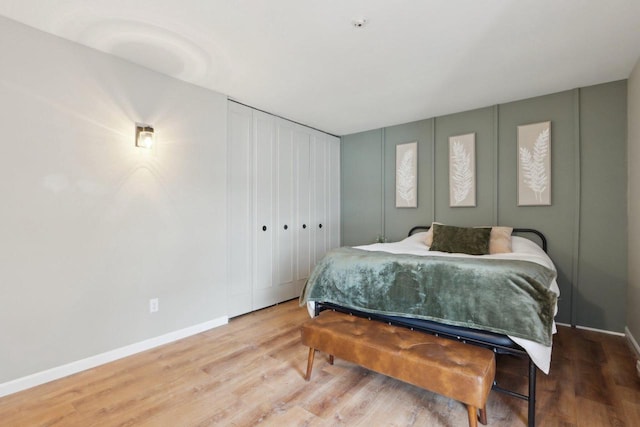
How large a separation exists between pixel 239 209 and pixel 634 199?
3.73m

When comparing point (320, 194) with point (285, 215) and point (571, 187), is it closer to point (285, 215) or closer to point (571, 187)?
point (285, 215)

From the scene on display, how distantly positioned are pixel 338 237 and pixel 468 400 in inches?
139

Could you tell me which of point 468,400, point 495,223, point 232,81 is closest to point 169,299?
point 232,81

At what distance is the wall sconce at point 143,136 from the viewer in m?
2.53

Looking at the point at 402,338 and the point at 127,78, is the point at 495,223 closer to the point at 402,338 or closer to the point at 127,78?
the point at 402,338

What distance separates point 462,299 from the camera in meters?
1.85

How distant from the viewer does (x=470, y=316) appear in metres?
1.81

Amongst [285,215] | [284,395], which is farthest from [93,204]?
[285,215]

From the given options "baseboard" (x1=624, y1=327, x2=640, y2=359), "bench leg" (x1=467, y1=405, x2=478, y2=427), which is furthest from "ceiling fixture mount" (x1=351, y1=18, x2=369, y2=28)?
"baseboard" (x1=624, y1=327, x2=640, y2=359)

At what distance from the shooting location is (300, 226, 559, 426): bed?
64.6 inches

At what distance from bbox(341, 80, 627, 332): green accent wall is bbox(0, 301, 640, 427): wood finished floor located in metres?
0.63

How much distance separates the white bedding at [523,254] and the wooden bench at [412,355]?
0.21m

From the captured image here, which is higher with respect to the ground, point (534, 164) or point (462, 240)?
point (534, 164)

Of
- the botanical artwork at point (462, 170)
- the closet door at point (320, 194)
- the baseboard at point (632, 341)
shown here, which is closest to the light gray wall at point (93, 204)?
the closet door at point (320, 194)
